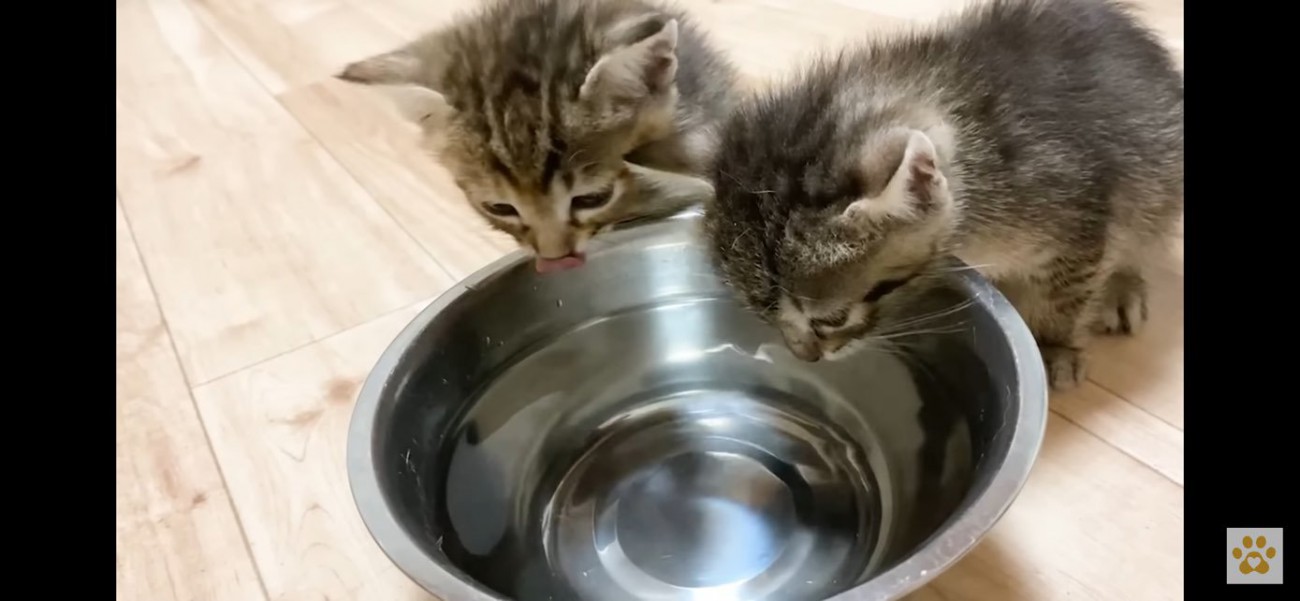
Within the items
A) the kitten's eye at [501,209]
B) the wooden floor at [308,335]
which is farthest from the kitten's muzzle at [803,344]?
the kitten's eye at [501,209]

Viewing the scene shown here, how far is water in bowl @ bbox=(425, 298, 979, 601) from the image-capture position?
39.6 inches

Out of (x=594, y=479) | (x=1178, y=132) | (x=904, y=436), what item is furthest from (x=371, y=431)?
(x=1178, y=132)

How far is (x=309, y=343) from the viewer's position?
138 cm

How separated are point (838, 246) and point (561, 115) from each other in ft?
1.15

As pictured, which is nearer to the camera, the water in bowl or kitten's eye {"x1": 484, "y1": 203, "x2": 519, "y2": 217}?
the water in bowl

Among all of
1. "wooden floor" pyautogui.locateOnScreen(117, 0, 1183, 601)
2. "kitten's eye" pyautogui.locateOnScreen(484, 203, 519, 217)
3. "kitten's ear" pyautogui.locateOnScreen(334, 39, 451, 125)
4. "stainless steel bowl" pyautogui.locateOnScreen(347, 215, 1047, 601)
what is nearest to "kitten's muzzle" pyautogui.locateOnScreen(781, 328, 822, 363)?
"stainless steel bowl" pyautogui.locateOnScreen(347, 215, 1047, 601)

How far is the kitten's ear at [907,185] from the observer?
83cm

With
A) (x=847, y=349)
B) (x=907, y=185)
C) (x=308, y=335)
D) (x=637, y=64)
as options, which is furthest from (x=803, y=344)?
(x=308, y=335)

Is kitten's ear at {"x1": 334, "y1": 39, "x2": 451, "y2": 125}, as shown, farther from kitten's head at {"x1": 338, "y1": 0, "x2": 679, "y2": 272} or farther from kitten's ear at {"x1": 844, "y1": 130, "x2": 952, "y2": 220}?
kitten's ear at {"x1": 844, "y1": 130, "x2": 952, "y2": 220}

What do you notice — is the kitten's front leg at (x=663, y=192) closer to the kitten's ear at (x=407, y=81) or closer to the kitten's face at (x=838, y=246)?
the kitten's face at (x=838, y=246)

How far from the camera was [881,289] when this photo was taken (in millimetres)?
976

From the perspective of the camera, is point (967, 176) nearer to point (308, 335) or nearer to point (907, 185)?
point (907, 185)

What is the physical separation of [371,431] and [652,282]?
1.40 ft
